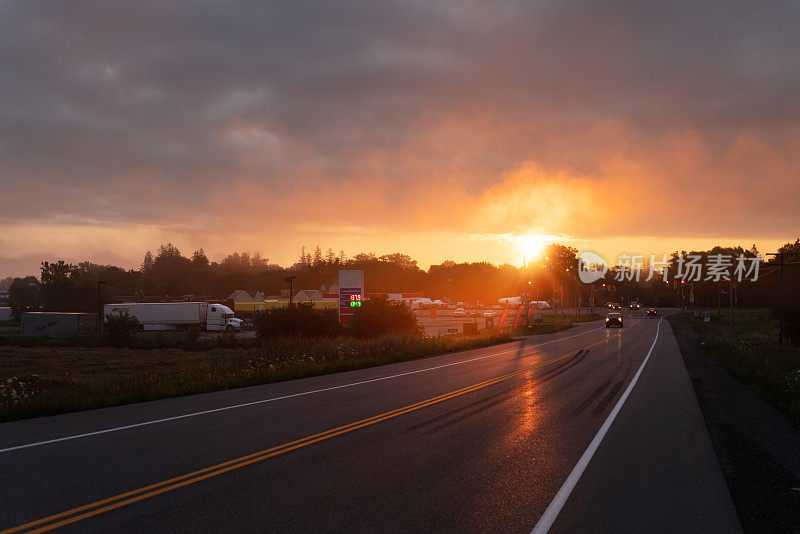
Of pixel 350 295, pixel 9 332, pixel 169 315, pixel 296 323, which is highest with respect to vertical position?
pixel 350 295

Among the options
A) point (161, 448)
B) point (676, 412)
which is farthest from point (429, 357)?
point (161, 448)

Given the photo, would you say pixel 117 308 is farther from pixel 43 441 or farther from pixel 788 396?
pixel 788 396

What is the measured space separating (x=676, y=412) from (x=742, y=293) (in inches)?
6444

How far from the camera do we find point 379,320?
132ft

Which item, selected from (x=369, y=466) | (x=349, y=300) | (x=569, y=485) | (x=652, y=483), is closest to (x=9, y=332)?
(x=349, y=300)

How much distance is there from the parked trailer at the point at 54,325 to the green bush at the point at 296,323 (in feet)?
96.2

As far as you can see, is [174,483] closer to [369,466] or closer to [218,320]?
[369,466]

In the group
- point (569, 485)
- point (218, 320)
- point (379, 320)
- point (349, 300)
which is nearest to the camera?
point (569, 485)

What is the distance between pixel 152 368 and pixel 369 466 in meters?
25.0

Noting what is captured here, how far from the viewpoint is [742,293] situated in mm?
150875

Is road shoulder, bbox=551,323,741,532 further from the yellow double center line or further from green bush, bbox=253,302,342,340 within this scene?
green bush, bbox=253,302,342,340

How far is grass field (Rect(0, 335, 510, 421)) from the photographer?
14.1 meters

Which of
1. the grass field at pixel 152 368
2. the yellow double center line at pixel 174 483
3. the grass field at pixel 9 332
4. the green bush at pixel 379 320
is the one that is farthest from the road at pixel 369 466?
the grass field at pixel 9 332

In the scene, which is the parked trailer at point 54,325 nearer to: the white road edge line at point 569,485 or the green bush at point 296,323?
the green bush at point 296,323
